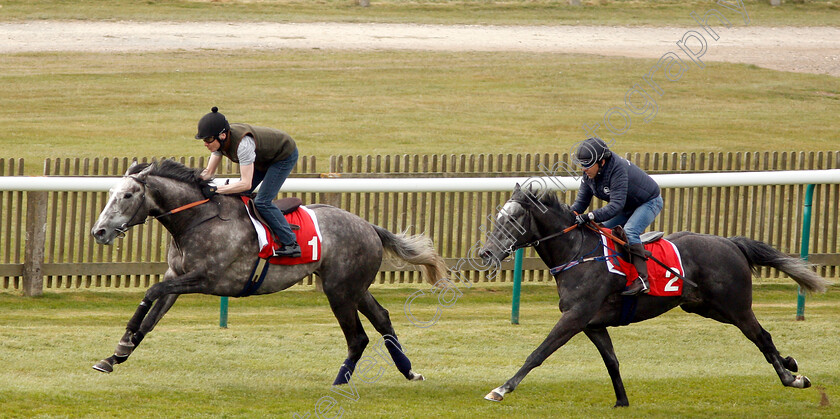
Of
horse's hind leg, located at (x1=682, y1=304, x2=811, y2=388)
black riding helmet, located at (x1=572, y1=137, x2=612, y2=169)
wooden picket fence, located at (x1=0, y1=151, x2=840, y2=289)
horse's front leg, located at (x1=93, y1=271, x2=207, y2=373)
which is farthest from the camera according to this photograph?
wooden picket fence, located at (x1=0, y1=151, x2=840, y2=289)

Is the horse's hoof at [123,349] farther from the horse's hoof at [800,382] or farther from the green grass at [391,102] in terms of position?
the green grass at [391,102]

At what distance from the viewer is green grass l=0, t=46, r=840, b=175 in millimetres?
16641

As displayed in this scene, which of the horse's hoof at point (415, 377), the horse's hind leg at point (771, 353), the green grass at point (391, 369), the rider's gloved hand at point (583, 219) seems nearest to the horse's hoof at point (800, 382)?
the horse's hind leg at point (771, 353)

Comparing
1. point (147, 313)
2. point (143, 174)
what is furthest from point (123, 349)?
point (143, 174)

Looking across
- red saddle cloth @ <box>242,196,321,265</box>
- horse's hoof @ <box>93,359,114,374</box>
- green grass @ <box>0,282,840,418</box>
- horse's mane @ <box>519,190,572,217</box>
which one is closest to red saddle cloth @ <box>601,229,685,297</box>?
horse's mane @ <box>519,190,572,217</box>

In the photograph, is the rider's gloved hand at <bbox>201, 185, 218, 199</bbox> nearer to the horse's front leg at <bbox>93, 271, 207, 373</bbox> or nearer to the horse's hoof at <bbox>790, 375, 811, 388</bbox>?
the horse's front leg at <bbox>93, 271, 207, 373</bbox>

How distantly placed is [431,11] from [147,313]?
72.2 ft

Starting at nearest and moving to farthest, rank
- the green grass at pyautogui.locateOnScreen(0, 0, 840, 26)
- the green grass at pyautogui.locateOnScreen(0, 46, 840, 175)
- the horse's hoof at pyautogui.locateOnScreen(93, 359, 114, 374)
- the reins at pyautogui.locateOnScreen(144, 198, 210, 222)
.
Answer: the horse's hoof at pyautogui.locateOnScreen(93, 359, 114, 374), the reins at pyautogui.locateOnScreen(144, 198, 210, 222), the green grass at pyautogui.locateOnScreen(0, 46, 840, 175), the green grass at pyautogui.locateOnScreen(0, 0, 840, 26)

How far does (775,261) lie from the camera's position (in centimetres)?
711

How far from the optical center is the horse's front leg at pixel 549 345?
20.1 ft

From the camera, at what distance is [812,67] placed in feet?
74.9

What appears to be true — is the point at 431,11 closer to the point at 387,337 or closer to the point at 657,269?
the point at 387,337

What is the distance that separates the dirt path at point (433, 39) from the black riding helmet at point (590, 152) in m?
17.0

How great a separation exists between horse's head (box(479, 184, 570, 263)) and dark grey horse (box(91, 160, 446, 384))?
1.18m
